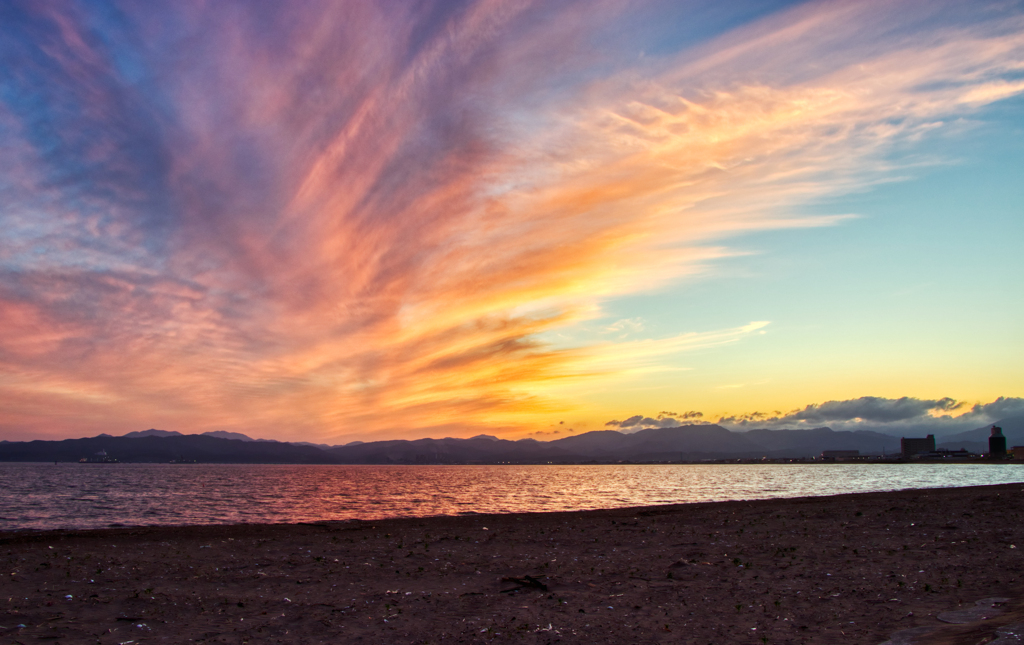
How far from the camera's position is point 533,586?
16.9 m

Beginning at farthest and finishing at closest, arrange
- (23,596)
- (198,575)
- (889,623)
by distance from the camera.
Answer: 1. (198,575)
2. (23,596)
3. (889,623)

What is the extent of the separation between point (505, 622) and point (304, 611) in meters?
5.34

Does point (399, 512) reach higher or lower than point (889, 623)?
lower

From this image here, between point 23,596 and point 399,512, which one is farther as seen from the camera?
point 399,512

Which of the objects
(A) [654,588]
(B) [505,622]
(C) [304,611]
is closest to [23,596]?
(C) [304,611]

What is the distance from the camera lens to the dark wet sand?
1247cm

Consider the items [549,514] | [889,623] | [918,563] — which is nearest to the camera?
[889,623]

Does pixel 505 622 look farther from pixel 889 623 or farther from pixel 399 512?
Answer: pixel 399 512

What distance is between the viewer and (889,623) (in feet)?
39.0

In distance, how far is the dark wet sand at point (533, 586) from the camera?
1247 cm

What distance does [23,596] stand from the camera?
51.3 feet

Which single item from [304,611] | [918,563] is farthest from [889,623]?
[304,611]

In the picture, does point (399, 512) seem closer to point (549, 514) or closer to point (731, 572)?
point (549, 514)

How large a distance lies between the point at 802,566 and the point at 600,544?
8.66m
